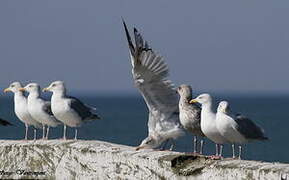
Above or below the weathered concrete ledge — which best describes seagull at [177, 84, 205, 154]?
above

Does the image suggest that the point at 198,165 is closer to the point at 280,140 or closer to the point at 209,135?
the point at 209,135

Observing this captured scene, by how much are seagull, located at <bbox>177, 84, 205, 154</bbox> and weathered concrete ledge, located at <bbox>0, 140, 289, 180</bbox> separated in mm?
2310

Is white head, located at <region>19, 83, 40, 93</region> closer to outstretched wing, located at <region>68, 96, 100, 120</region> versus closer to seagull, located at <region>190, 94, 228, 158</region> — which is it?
outstretched wing, located at <region>68, 96, 100, 120</region>

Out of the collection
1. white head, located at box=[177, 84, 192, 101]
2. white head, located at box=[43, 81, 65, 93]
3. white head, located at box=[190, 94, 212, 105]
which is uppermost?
white head, located at box=[43, 81, 65, 93]

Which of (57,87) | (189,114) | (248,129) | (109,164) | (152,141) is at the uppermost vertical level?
(57,87)

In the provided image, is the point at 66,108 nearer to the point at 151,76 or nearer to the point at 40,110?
the point at 40,110

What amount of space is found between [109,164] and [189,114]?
119 inches

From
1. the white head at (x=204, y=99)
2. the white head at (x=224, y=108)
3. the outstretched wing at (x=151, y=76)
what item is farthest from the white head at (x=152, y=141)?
the white head at (x=224, y=108)

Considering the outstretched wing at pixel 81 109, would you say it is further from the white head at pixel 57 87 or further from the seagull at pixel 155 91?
the seagull at pixel 155 91

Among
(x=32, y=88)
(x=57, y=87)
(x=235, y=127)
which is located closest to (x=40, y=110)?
(x=57, y=87)

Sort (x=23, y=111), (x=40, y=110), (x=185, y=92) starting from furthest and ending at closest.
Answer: (x=23, y=111), (x=40, y=110), (x=185, y=92)

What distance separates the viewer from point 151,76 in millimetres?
10938

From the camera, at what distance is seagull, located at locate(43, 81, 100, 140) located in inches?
461

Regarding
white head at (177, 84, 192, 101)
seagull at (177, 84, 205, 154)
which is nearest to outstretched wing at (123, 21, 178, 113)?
white head at (177, 84, 192, 101)
